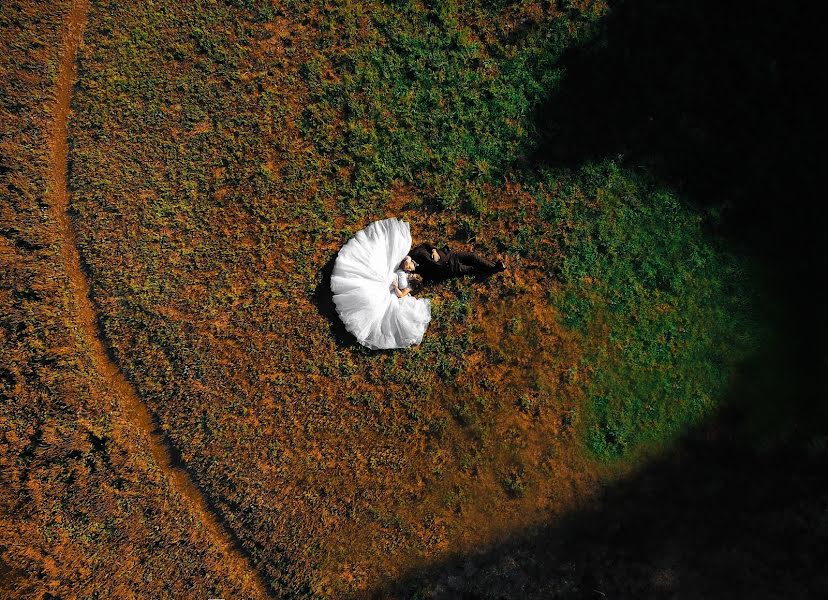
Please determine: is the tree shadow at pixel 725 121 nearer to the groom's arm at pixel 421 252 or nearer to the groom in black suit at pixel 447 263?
the groom in black suit at pixel 447 263

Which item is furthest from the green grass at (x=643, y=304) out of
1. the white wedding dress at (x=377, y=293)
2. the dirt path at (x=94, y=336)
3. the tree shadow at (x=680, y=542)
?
the dirt path at (x=94, y=336)

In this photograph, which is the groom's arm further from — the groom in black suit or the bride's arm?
the bride's arm

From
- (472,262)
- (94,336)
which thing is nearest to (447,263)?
(472,262)

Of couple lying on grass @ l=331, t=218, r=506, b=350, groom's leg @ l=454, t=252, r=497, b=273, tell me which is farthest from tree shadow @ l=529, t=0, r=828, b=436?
couple lying on grass @ l=331, t=218, r=506, b=350

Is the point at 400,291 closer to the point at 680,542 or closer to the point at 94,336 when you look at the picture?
the point at 94,336

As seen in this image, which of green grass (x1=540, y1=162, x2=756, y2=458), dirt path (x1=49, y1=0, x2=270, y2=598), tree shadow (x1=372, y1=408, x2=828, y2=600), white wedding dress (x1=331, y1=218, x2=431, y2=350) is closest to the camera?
tree shadow (x1=372, y1=408, x2=828, y2=600)

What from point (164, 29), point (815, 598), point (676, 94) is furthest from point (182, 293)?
point (815, 598)
